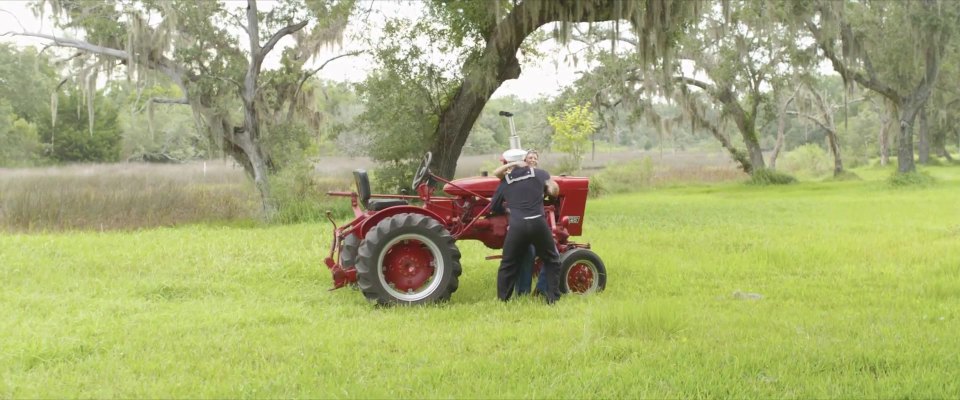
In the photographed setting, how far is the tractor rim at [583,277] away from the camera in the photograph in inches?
271

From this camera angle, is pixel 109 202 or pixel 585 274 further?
pixel 109 202

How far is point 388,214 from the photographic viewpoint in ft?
21.9

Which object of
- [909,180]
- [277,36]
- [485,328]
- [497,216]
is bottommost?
[485,328]

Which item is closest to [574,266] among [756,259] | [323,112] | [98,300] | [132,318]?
[756,259]

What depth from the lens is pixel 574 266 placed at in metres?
6.87

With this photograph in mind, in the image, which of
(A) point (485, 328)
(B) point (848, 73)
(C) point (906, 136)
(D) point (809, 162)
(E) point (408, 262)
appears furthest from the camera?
(D) point (809, 162)

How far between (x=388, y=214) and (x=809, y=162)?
3724 cm

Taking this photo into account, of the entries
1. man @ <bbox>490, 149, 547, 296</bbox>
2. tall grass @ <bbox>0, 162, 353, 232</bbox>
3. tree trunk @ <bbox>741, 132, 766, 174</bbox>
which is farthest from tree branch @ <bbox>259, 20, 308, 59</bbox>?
tree trunk @ <bbox>741, 132, 766, 174</bbox>

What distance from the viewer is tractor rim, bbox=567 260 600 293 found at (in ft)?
22.5

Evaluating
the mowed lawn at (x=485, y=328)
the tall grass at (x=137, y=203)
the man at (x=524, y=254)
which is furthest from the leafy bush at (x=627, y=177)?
the man at (x=524, y=254)

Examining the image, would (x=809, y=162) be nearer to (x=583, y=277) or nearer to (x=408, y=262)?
(x=583, y=277)

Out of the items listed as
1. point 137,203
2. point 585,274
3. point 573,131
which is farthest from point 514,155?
point 573,131

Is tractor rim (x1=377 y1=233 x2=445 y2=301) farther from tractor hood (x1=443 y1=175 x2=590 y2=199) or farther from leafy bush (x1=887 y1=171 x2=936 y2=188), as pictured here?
leafy bush (x1=887 y1=171 x2=936 y2=188)

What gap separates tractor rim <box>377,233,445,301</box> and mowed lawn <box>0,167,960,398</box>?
307 millimetres
